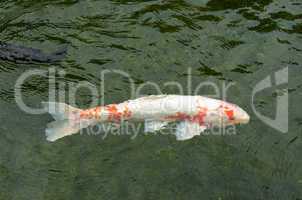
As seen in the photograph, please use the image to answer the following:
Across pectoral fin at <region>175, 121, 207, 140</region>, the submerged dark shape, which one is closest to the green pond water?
the submerged dark shape

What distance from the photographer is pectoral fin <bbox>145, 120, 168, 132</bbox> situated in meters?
7.95

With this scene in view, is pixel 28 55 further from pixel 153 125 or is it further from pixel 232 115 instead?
pixel 232 115

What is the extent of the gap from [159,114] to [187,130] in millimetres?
455

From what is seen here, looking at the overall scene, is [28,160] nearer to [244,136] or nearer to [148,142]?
[148,142]

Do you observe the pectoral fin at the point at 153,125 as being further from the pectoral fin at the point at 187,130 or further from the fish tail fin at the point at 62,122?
the fish tail fin at the point at 62,122

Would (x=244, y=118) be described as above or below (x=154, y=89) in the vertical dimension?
below

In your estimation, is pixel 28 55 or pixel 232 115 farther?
pixel 28 55

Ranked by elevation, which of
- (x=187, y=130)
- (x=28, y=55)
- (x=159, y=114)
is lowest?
(x=187, y=130)

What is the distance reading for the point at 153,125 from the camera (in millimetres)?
7961

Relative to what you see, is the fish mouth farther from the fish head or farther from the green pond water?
the green pond water

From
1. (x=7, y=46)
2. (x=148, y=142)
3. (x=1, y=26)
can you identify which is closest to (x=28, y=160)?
(x=148, y=142)

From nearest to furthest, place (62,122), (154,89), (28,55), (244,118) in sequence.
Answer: (62,122), (244,118), (154,89), (28,55)

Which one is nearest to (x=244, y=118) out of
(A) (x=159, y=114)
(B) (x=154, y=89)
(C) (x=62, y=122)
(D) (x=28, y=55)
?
(A) (x=159, y=114)

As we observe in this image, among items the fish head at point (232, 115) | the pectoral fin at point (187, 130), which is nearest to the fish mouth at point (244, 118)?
the fish head at point (232, 115)
